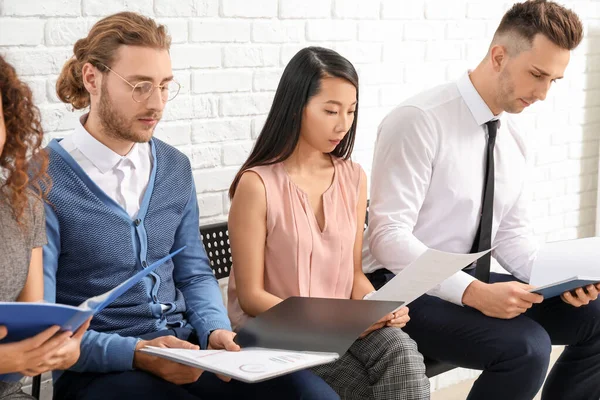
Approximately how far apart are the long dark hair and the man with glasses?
0.26 meters

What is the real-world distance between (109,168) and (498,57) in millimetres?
1240

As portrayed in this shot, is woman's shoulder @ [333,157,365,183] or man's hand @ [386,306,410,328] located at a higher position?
woman's shoulder @ [333,157,365,183]

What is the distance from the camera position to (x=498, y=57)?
2.55 metres

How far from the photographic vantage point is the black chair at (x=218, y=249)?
8.04 feet

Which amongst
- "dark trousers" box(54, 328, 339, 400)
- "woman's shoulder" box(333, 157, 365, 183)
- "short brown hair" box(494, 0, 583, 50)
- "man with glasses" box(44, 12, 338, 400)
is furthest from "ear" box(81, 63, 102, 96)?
"short brown hair" box(494, 0, 583, 50)

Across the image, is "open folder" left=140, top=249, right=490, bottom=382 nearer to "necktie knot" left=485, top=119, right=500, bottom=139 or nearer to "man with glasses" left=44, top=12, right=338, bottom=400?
"man with glasses" left=44, top=12, right=338, bottom=400

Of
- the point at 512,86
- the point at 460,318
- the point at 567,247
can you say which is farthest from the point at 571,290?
the point at 512,86

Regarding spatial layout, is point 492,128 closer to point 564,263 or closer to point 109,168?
point 564,263

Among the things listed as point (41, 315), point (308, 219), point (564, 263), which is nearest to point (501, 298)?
point (564, 263)

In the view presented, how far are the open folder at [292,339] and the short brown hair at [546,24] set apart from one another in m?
1.07

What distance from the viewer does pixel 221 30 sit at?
2545mm

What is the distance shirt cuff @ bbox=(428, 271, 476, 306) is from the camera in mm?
2316

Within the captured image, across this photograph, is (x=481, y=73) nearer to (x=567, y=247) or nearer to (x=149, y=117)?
(x=567, y=247)

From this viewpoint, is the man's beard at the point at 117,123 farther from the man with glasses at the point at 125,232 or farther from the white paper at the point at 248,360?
the white paper at the point at 248,360
